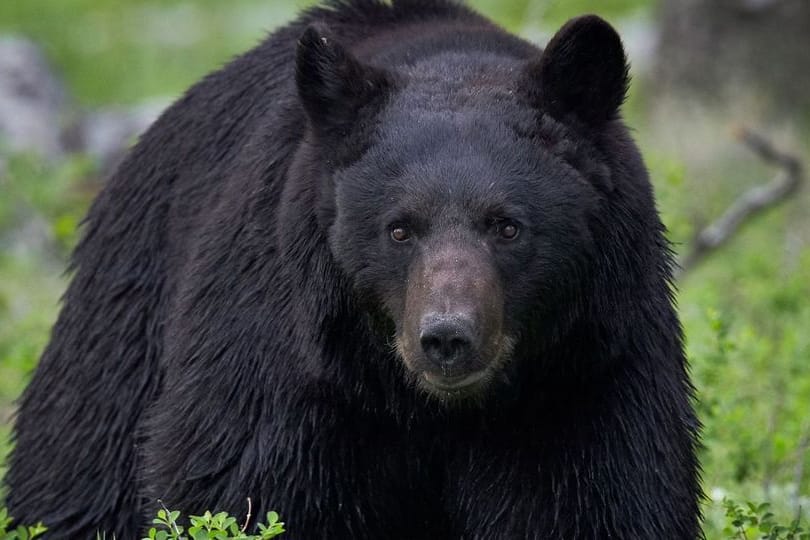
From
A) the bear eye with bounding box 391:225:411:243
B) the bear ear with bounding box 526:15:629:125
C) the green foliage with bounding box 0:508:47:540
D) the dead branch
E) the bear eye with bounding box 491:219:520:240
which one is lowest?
the green foliage with bounding box 0:508:47:540

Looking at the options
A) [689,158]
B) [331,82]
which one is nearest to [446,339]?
[331,82]

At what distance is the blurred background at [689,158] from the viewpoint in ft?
22.3

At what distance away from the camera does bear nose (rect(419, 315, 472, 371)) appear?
14.1ft

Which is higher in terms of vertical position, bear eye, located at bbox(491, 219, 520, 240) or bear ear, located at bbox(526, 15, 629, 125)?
bear ear, located at bbox(526, 15, 629, 125)

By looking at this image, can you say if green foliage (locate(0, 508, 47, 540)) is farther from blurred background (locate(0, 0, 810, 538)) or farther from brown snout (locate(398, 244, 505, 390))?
brown snout (locate(398, 244, 505, 390))

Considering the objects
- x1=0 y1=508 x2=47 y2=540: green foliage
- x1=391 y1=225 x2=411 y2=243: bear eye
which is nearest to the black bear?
x1=391 y1=225 x2=411 y2=243: bear eye

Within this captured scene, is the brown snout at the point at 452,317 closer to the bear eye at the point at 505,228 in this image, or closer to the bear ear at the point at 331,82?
the bear eye at the point at 505,228

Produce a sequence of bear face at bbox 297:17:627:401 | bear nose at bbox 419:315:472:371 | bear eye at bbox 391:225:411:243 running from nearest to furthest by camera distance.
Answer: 1. bear nose at bbox 419:315:472:371
2. bear face at bbox 297:17:627:401
3. bear eye at bbox 391:225:411:243

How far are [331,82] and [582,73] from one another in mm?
782

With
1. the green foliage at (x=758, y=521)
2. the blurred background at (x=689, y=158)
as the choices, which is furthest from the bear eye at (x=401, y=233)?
the green foliage at (x=758, y=521)

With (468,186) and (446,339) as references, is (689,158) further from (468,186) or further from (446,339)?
(446,339)

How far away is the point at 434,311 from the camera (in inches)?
171

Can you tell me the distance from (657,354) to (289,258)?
4.01 ft

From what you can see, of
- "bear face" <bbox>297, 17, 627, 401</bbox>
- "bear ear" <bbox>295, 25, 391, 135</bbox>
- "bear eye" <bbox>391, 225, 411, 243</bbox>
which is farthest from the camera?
"bear ear" <bbox>295, 25, 391, 135</bbox>
